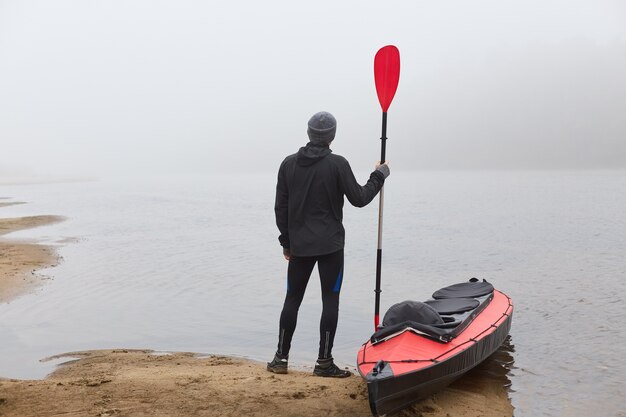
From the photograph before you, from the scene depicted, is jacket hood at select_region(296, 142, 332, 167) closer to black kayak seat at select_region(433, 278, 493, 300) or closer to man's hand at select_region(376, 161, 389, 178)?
man's hand at select_region(376, 161, 389, 178)

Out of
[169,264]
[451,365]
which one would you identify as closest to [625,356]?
[451,365]

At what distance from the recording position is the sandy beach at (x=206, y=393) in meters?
4.44

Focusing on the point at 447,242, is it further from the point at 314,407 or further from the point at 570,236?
the point at 314,407

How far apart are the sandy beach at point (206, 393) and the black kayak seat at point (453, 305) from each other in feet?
2.35

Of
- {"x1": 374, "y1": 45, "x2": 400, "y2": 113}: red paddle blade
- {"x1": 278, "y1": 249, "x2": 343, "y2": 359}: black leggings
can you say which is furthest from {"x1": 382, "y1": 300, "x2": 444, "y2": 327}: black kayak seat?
{"x1": 374, "y1": 45, "x2": 400, "y2": 113}: red paddle blade

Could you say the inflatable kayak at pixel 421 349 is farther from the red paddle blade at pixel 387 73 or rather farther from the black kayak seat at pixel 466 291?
the red paddle blade at pixel 387 73

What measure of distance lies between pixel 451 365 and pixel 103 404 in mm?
2966

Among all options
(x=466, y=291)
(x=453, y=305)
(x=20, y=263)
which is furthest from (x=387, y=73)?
(x=20, y=263)

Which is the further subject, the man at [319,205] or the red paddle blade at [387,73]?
the red paddle blade at [387,73]

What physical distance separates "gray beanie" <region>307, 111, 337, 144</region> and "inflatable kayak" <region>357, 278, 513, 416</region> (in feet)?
6.12

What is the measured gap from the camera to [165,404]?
452 centimetres

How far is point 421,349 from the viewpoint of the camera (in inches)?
200

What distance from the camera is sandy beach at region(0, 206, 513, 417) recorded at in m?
4.44

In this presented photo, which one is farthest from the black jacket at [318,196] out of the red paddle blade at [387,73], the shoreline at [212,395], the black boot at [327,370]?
the red paddle blade at [387,73]
